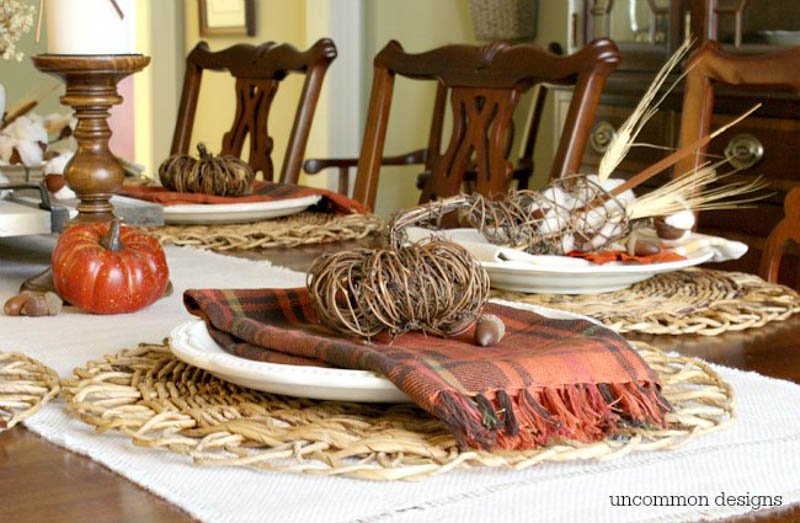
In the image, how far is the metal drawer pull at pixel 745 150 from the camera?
282 cm

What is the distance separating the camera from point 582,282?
116 cm

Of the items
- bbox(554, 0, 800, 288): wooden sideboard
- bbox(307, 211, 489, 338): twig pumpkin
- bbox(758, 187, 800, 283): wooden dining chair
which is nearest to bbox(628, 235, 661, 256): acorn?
bbox(758, 187, 800, 283): wooden dining chair

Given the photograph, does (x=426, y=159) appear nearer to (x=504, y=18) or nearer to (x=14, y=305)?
(x=504, y=18)

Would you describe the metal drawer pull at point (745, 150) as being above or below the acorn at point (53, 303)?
below

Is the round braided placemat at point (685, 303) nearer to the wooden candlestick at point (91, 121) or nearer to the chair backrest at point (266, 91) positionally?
the wooden candlestick at point (91, 121)

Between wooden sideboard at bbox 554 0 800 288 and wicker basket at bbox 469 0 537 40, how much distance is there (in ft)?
1.66

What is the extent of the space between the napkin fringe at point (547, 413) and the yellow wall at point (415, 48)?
3.32 m

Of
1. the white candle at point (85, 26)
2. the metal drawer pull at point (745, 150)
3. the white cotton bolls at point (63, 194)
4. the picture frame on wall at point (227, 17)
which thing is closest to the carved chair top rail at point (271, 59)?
the white cotton bolls at point (63, 194)

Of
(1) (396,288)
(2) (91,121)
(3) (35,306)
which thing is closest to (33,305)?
(3) (35,306)

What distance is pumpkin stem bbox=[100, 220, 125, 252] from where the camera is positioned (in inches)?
46.0

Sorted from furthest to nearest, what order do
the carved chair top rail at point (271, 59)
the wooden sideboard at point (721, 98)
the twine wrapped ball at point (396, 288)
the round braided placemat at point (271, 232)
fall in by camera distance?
1. the wooden sideboard at point (721, 98)
2. the carved chair top rail at point (271, 59)
3. the round braided placemat at point (271, 232)
4. the twine wrapped ball at point (396, 288)

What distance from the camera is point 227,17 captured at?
207 inches

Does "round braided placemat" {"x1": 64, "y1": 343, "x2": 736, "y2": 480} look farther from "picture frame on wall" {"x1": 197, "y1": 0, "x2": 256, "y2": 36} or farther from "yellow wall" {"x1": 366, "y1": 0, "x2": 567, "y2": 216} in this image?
"picture frame on wall" {"x1": 197, "y1": 0, "x2": 256, "y2": 36}

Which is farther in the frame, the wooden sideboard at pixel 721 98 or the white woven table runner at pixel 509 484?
the wooden sideboard at pixel 721 98
